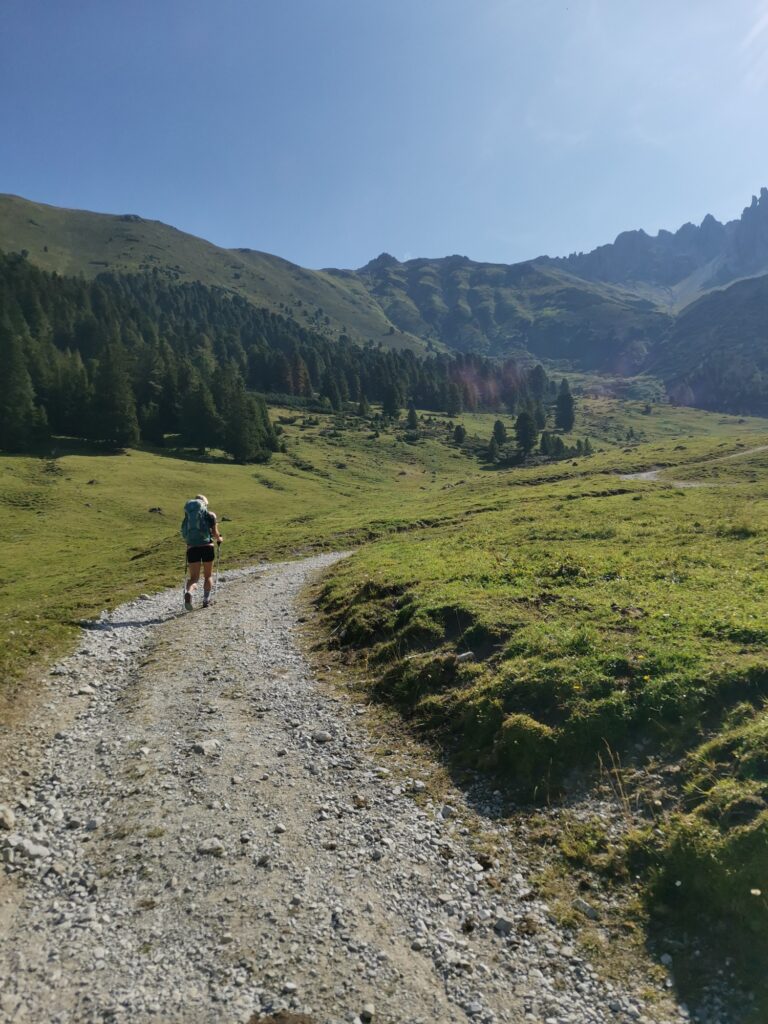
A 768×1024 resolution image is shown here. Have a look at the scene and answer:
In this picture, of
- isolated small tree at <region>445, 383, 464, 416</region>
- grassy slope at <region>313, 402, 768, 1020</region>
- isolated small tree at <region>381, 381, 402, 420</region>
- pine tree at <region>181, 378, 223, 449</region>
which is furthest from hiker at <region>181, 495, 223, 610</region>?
isolated small tree at <region>445, 383, 464, 416</region>

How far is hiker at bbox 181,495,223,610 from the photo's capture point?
2145 centimetres

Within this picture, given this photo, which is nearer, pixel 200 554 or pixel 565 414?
pixel 200 554

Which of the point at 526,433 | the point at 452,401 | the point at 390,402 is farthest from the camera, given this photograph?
the point at 452,401

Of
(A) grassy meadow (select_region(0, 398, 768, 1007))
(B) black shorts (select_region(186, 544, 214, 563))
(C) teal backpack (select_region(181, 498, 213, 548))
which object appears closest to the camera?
(A) grassy meadow (select_region(0, 398, 768, 1007))

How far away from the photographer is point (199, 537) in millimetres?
21500

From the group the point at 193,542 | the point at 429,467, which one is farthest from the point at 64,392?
the point at 193,542

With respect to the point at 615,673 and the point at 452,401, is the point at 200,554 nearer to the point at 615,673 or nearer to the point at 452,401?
Answer: the point at 615,673

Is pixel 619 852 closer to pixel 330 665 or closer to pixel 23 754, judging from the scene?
pixel 330 665

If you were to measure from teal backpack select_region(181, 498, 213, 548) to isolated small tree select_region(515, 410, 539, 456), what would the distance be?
132211 millimetres

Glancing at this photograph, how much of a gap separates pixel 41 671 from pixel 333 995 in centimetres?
1228

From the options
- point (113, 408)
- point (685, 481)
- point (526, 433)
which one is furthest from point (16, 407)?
point (526, 433)

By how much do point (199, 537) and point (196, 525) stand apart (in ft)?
1.65

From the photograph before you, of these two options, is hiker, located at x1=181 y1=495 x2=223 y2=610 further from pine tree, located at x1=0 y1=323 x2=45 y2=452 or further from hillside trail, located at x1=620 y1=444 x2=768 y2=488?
pine tree, located at x1=0 y1=323 x2=45 y2=452

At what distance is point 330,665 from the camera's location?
15789 mm
